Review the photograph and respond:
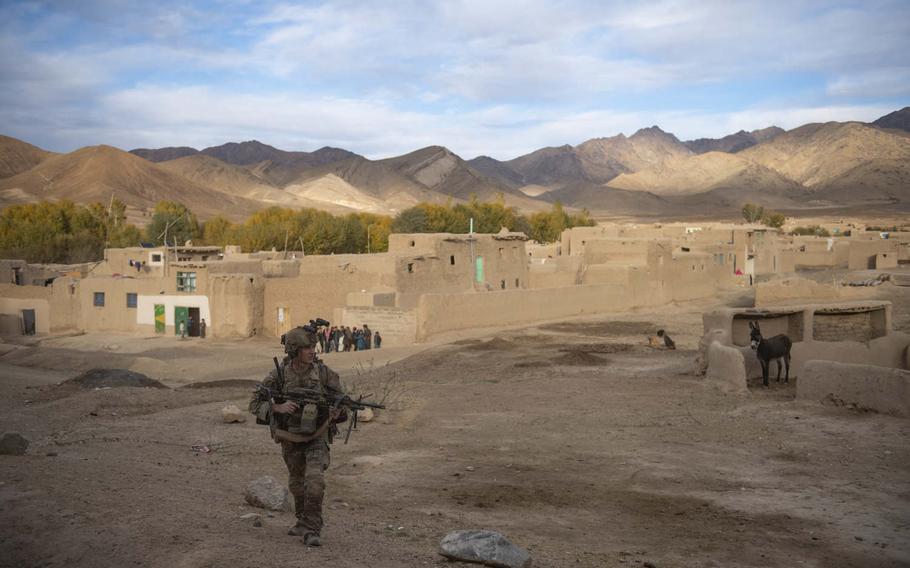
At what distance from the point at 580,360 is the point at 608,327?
9097mm

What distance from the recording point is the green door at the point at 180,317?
30817 mm

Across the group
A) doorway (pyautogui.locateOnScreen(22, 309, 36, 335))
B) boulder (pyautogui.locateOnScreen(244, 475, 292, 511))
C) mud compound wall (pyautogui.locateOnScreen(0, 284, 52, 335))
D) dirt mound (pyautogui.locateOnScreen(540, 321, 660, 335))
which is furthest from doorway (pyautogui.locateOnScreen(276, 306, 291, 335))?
boulder (pyautogui.locateOnScreen(244, 475, 292, 511))

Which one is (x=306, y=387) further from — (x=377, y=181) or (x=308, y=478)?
(x=377, y=181)

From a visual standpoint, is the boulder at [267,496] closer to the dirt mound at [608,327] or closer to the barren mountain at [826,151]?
the dirt mound at [608,327]

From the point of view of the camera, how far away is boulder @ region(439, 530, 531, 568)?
591cm

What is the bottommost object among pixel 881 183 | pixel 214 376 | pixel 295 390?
pixel 214 376

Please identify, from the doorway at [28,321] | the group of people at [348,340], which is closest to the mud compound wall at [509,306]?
the group of people at [348,340]

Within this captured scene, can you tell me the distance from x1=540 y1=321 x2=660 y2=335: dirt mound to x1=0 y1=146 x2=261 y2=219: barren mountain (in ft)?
300

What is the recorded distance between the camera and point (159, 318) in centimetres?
3148

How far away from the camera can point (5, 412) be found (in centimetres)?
1239

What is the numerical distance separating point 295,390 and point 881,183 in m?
139

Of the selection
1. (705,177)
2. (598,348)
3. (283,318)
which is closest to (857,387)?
(598,348)

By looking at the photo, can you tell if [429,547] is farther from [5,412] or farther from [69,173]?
[69,173]

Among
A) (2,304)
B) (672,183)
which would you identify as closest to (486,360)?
(2,304)
